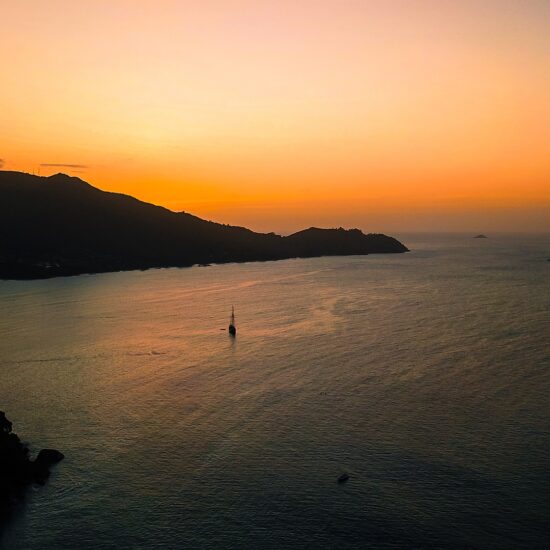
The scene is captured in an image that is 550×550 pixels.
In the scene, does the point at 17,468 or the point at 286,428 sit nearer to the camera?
the point at 17,468

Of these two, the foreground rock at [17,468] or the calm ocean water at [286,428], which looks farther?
the foreground rock at [17,468]

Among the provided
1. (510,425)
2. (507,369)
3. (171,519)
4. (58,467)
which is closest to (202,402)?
(58,467)

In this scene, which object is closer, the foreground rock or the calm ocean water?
the calm ocean water

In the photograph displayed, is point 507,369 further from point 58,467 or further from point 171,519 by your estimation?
point 58,467
